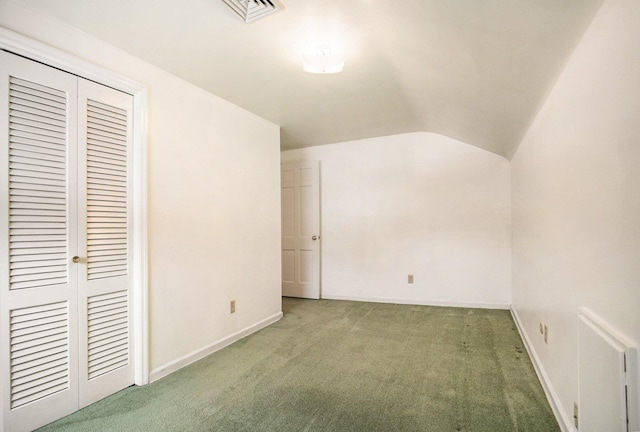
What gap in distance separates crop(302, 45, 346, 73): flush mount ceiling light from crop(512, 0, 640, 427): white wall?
4.15ft

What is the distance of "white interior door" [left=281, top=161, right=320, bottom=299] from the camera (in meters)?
4.88

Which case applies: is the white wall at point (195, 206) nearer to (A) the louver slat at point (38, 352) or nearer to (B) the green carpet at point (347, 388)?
(B) the green carpet at point (347, 388)

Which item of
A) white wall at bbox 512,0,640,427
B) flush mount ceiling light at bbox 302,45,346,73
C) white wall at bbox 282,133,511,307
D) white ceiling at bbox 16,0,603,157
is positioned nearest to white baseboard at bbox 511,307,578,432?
white wall at bbox 512,0,640,427

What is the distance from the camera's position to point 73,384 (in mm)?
1914

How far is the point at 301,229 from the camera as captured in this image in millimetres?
4984

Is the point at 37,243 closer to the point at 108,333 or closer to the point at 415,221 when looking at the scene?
the point at 108,333

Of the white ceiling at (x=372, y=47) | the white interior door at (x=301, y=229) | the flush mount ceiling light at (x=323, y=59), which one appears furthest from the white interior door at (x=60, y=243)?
the white interior door at (x=301, y=229)

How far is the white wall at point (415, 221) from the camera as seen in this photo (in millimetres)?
4129

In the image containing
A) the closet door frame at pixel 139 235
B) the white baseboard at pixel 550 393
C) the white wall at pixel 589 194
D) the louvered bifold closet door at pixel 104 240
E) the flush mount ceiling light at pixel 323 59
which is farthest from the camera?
the closet door frame at pixel 139 235

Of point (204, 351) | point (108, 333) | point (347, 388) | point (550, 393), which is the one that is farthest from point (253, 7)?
point (550, 393)

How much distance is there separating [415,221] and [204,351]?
302cm

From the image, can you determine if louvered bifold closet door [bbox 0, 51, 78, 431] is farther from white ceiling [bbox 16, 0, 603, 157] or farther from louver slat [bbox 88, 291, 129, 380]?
white ceiling [bbox 16, 0, 603, 157]

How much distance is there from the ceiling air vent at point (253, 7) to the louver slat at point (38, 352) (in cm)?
191


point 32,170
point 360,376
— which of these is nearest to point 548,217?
point 360,376
